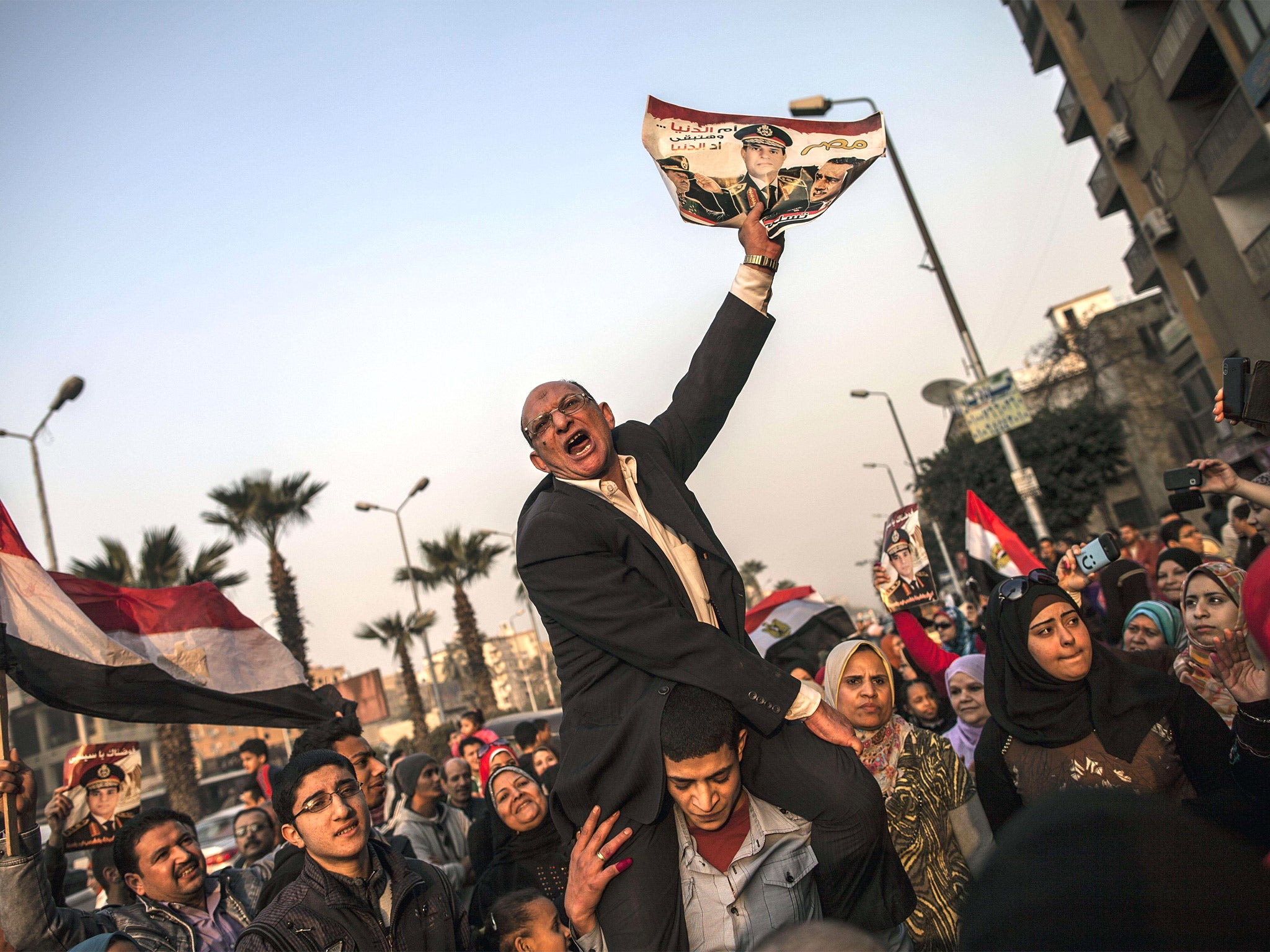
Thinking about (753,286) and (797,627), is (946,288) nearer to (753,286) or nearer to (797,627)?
(797,627)

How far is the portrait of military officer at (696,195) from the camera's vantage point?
3533 mm

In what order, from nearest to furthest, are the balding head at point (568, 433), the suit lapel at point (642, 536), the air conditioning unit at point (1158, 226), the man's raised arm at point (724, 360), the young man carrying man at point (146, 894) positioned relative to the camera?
1. the suit lapel at point (642, 536)
2. the balding head at point (568, 433)
3. the man's raised arm at point (724, 360)
4. the young man carrying man at point (146, 894)
5. the air conditioning unit at point (1158, 226)

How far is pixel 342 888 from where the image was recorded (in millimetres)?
3473

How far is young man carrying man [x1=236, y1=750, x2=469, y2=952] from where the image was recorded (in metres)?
3.29

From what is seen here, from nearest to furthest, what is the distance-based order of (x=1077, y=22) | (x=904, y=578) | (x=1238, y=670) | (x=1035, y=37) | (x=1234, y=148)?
(x=1238, y=670) < (x=904, y=578) < (x=1234, y=148) < (x=1077, y=22) < (x=1035, y=37)

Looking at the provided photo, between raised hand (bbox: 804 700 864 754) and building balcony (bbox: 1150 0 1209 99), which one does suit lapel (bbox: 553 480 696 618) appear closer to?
raised hand (bbox: 804 700 864 754)

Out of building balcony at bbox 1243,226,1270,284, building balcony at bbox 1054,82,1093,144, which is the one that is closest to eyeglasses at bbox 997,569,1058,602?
building balcony at bbox 1243,226,1270,284

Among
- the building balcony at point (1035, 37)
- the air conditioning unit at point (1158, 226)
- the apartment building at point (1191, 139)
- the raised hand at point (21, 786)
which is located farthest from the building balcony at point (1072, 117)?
the raised hand at point (21, 786)

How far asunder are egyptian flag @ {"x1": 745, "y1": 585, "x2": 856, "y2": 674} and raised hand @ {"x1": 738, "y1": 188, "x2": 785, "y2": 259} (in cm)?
617

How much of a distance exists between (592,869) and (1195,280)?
2513 cm

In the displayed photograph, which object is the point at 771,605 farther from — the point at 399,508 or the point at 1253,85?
the point at 399,508

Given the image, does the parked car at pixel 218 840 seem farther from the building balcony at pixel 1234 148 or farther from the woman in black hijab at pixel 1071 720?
the building balcony at pixel 1234 148

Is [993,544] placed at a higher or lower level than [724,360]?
lower

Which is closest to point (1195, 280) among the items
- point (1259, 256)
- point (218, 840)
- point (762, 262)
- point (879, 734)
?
point (1259, 256)
